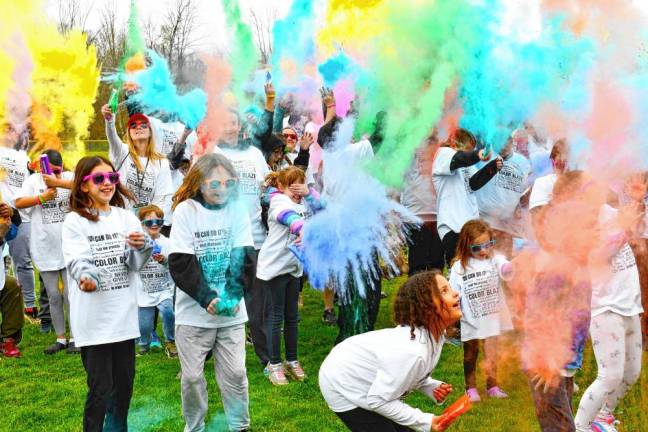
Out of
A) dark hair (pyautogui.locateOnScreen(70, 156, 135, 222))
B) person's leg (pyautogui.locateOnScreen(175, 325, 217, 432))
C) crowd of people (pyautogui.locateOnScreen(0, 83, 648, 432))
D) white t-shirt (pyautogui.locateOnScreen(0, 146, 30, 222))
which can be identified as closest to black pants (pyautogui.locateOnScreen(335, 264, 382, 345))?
crowd of people (pyautogui.locateOnScreen(0, 83, 648, 432))

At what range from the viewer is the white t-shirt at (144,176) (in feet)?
19.4

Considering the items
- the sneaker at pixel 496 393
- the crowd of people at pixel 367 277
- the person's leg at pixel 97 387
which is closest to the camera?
the crowd of people at pixel 367 277

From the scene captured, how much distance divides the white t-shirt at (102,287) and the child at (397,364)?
125 centimetres

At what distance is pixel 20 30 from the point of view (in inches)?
250

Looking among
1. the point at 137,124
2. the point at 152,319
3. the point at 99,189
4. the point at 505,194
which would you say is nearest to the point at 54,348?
the point at 152,319

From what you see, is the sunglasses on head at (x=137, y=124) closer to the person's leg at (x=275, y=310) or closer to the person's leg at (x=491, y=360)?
the person's leg at (x=275, y=310)

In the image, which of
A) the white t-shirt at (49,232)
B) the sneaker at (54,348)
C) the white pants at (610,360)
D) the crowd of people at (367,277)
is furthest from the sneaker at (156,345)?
the white pants at (610,360)

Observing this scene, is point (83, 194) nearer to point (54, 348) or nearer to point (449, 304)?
point (449, 304)

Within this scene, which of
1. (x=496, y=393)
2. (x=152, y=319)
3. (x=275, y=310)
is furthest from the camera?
(x=152, y=319)

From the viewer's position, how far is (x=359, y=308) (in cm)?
595

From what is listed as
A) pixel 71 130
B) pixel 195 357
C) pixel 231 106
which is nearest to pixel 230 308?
pixel 195 357

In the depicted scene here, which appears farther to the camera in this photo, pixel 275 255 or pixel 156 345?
pixel 156 345

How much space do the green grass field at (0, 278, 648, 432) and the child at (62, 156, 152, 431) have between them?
660 millimetres

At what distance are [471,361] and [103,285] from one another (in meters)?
2.51
